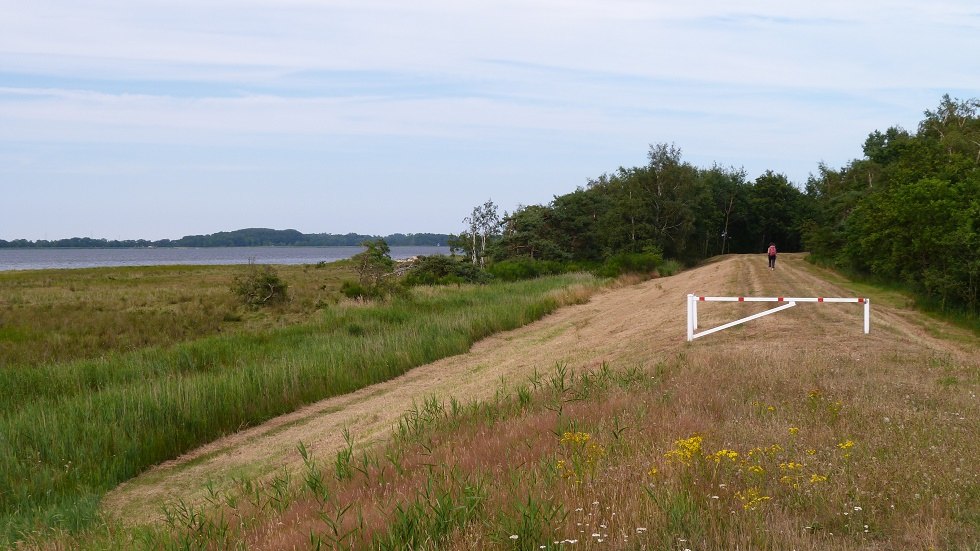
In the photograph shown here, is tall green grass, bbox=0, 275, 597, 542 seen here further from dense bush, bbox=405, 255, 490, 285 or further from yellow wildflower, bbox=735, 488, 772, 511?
dense bush, bbox=405, 255, 490, 285

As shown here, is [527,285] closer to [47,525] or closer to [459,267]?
[459,267]

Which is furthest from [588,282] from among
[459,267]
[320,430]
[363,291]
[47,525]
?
[47,525]

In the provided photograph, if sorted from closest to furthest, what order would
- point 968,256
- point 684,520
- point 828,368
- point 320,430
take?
1. point 684,520
2. point 828,368
3. point 320,430
4. point 968,256

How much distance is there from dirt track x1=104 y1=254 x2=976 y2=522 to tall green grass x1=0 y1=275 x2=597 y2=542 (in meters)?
0.38

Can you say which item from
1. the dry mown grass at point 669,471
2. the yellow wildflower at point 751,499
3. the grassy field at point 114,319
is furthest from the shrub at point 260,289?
the yellow wildflower at point 751,499

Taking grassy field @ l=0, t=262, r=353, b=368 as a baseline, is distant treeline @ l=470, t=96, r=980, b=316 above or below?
above

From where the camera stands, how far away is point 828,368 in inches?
478

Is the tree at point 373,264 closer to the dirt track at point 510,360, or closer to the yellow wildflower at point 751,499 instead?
the dirt track at point 510,360

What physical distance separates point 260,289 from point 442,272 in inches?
457

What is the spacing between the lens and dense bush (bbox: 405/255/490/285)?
44.8 metres

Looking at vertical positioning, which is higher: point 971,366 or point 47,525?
point 971,366

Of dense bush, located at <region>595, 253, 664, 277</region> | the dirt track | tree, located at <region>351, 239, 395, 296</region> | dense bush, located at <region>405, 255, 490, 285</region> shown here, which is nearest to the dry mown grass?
the dirt track

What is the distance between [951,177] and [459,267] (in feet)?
81.5

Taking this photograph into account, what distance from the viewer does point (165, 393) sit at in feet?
47.1
